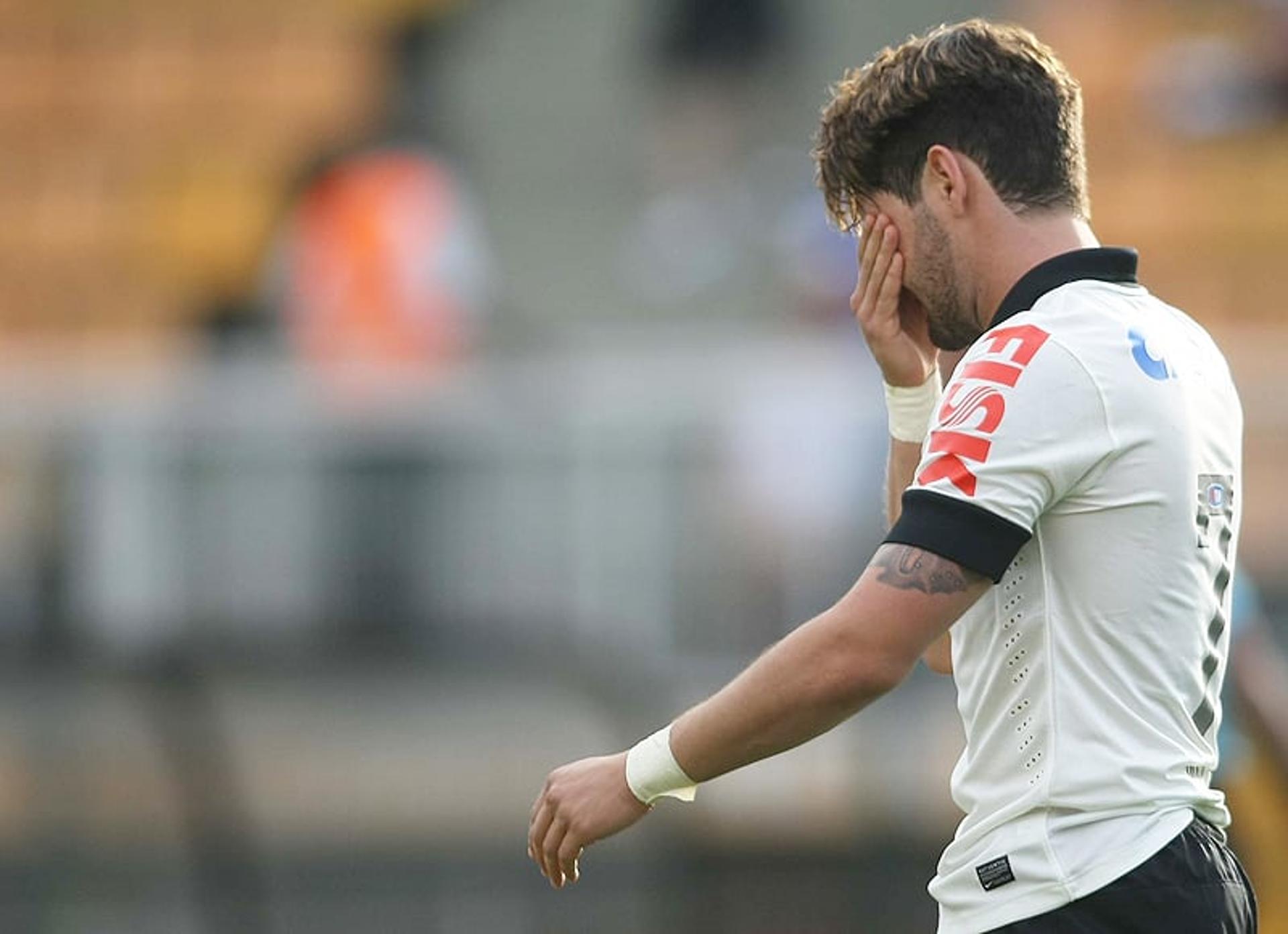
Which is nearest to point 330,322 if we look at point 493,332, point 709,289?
point 493,332

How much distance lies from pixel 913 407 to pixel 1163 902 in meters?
1.01

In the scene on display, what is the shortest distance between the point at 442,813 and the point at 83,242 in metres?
5.70

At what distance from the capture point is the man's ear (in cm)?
339

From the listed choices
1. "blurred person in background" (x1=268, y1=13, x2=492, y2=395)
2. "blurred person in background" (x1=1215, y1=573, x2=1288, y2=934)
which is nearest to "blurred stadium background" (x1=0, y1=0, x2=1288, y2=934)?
"blurred person in background" (x1=268, y1=13, x2=492, y2=395)

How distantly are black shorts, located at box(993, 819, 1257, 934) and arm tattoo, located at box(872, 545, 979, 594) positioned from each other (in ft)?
1.58

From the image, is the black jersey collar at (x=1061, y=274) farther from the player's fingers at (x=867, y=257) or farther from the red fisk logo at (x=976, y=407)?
the player's fingers at (x=867, y=257)

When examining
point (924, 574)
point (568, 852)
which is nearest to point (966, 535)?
point (924, 574)

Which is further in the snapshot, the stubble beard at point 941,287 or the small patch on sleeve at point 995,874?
the stubble beard at point 941,287

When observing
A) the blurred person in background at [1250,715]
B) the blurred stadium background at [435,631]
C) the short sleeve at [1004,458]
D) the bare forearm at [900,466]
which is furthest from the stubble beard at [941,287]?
the blurred stadium background at [435,631]

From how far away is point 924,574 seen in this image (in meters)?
3.13

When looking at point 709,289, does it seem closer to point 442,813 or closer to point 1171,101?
point 1171,101

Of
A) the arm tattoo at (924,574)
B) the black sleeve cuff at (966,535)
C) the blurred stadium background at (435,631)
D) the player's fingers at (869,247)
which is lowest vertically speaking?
the blurred stadium background at (435,631)

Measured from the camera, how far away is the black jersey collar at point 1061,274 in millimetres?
3348

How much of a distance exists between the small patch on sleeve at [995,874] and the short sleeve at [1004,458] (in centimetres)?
43
